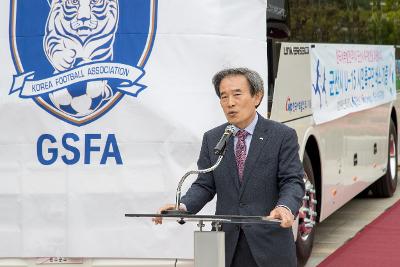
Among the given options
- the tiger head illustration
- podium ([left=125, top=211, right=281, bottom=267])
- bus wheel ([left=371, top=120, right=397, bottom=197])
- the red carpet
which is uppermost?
the tiger head illustration

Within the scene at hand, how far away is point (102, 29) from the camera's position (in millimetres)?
7172

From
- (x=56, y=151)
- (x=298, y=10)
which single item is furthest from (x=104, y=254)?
(x=298, y=10)

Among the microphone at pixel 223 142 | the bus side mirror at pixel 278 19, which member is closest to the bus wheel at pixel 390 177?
the bus side mirror at pixel 278 19

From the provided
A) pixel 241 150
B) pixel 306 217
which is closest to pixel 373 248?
pixel 306 217

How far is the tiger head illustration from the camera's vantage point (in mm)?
7152

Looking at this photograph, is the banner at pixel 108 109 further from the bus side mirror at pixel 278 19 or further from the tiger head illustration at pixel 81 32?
the bus side mirror at pixel 278 19

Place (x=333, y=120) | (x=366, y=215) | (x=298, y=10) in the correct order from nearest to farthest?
(x=298, y=10)
(x=333, y=120)
(x=366, y=215)

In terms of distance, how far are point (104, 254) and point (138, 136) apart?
837 millimetres

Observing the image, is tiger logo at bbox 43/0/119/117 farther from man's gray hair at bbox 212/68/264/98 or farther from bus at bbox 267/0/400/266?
man's gray hair at bbox 212/68/264/98

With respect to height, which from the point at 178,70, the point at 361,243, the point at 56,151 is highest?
the point at 178,70

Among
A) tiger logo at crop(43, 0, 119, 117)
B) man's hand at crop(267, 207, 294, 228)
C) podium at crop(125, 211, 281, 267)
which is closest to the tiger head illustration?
tiger logo at crop(43, 0, 119, 117)

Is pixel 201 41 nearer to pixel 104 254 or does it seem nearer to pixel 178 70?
pixel 178 70

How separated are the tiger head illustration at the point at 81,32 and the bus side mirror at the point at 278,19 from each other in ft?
4.61

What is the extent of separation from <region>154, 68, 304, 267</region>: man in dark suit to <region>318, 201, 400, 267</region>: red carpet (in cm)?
463
